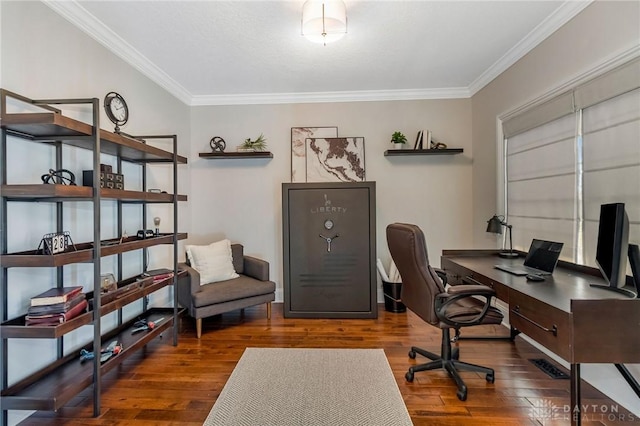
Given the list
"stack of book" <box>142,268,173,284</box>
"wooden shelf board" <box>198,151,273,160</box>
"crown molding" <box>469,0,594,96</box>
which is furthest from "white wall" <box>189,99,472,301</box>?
"stack of book" <box>142,268,173,284</box>

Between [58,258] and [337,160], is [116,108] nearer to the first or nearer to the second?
[58,258]

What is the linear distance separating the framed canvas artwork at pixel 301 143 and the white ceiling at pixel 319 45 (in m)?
0.44

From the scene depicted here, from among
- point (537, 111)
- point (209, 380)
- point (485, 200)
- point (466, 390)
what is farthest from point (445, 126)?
point (209, 380)

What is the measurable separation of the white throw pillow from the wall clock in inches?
53.9

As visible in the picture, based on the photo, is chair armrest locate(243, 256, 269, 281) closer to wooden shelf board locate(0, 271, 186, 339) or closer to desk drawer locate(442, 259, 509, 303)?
wooden shelf board locate(0, 271, 186, 339)

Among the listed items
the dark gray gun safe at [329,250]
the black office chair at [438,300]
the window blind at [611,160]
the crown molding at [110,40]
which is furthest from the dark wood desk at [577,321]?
the crown molding at [110,40]

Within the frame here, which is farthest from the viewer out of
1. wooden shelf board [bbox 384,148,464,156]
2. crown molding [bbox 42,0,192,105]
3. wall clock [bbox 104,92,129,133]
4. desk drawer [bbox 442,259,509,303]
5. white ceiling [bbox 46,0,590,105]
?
wooden shelf board [bbox 384,148,464,156]

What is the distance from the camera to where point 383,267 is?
12.7 ft

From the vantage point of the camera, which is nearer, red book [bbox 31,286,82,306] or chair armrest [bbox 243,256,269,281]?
red book [bbox 31,286,82,306]

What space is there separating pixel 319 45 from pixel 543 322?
261cm

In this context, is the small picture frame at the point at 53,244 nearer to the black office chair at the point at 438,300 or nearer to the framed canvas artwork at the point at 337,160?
the black office chair at the point at 438,300

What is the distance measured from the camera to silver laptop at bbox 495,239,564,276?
7.04ft

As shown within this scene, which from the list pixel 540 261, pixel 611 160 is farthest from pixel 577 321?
pixel 611 160

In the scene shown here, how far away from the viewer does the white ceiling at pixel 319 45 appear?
87.0 inches
